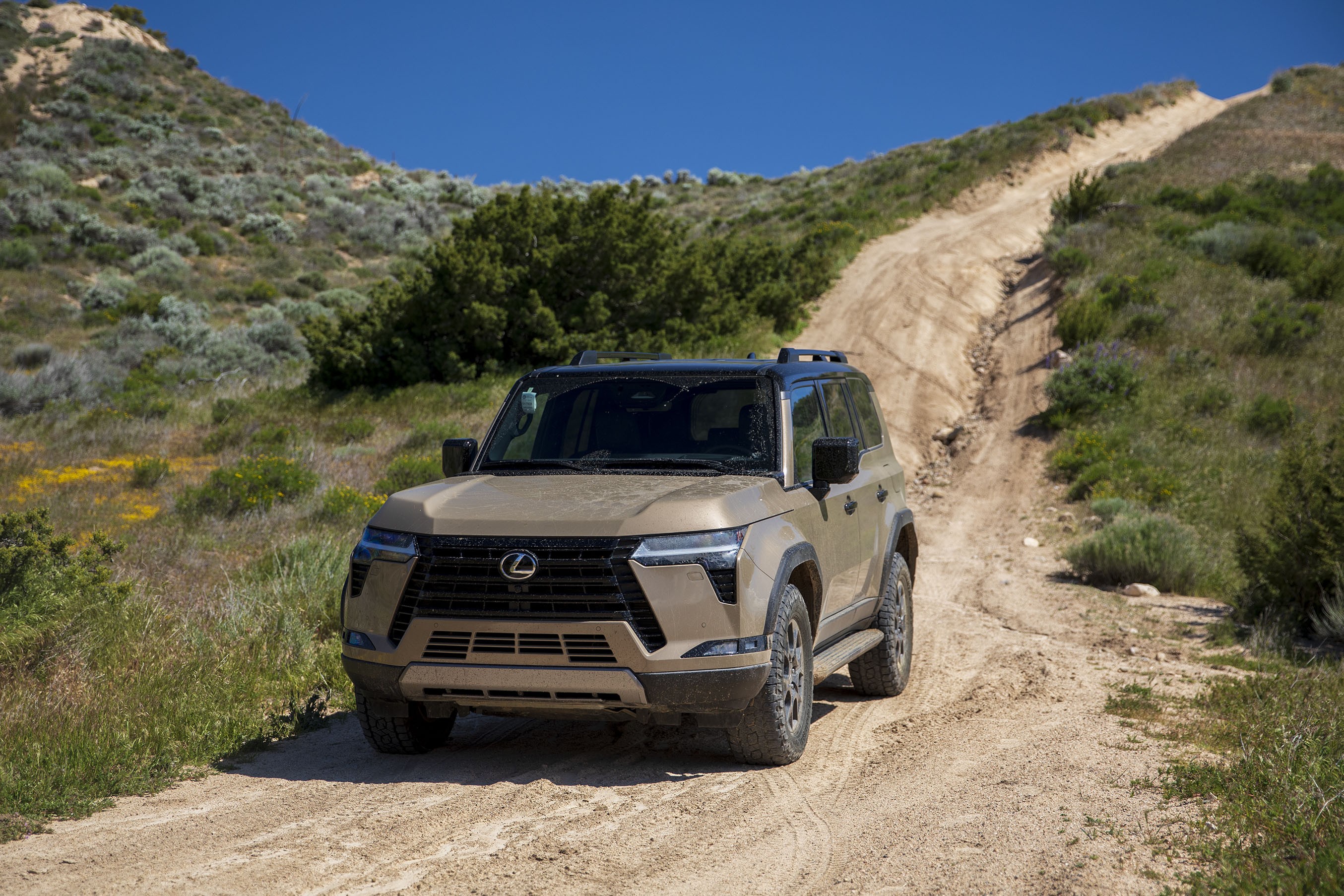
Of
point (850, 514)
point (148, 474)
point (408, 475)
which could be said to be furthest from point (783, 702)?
point (148, 474)

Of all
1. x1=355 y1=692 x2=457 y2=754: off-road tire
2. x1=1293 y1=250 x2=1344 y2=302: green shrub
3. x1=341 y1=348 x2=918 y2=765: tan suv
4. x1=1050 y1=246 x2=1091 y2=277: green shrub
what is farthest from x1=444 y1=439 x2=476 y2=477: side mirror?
x1=1293 y1=250 x2=1344 y2=302: green shrub

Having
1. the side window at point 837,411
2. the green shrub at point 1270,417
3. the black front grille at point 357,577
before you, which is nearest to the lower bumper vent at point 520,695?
the black front grille at point 357,577

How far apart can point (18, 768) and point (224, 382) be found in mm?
17452

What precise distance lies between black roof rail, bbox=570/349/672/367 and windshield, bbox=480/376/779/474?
1.49ft

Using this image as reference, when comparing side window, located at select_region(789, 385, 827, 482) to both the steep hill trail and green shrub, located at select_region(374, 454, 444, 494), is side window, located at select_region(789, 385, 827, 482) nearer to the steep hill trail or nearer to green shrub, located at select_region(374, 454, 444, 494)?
the steep hill trail

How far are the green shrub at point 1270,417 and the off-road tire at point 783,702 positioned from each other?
14.8 m

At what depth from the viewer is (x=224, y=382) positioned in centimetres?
2097

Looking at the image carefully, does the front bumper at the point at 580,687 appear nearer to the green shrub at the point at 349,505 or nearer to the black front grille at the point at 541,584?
the black front grille at the point at 541,584

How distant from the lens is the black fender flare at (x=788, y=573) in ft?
16.1

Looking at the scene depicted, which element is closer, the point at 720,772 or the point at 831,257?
the point at 720,772

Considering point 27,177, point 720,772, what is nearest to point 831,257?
point 720,772

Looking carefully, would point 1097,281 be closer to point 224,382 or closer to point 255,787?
point 224,382

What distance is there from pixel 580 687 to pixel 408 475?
9.23 meters

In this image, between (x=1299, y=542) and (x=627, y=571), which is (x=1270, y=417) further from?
(x=627, y=571)
